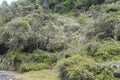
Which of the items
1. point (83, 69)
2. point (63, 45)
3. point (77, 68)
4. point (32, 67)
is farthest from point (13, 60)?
point (83, 69)

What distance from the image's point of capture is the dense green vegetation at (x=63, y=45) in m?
11.6

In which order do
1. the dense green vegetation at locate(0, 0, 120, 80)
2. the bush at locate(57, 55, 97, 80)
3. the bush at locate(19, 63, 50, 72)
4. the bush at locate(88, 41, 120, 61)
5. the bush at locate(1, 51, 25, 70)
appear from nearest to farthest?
the bush at locate(57, 55, 97, 80) < the dense green vegetation at locate(0, 0, 120, 80) < the bush at locate(88, 41, 120, 61) < the bush at locate(19, 63, 50, 72) < the bush at locate(1, 51, 25, 70)

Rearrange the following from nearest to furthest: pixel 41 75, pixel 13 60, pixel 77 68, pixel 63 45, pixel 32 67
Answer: pixel 77 68
pixel 41 75
pixel 32 67
pixel 13 60
pixel 63 45

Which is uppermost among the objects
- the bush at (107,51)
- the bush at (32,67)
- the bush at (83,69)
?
the bush at (107,51)

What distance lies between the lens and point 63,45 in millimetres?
18094

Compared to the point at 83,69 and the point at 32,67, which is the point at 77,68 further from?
the point at 32,67

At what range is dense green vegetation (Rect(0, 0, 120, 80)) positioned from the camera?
11633mm

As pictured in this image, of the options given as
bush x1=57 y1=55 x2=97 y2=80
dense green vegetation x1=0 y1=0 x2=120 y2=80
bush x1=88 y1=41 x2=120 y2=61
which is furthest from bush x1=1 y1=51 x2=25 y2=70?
bush x1=88 y1=41 x2=120 y2=61

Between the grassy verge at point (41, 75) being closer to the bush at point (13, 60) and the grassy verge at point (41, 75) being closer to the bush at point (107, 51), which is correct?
the bush at point (13, 60)

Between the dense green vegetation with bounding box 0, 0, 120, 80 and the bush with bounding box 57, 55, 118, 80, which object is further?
the dense green vegetation with bounding box 0, 0, 120, 80

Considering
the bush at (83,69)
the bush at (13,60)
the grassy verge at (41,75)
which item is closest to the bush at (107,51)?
the bush at (83,69)

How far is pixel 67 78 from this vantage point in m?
11.8

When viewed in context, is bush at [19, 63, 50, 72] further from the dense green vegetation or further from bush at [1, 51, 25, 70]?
bush at [1, 51, 25, 70]

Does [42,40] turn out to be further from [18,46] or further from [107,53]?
[107,53]
